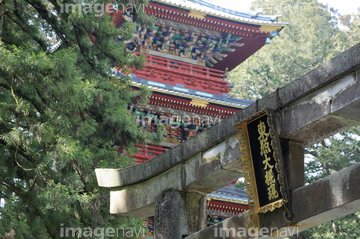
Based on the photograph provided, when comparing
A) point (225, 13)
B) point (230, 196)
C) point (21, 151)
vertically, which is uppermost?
point (225, 13)

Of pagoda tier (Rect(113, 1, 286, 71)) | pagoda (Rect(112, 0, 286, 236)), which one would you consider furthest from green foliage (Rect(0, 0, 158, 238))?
pagoda tier (Rect(113, 1, 286, 71))

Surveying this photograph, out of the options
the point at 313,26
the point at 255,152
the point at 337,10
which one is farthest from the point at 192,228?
the point at 337,10

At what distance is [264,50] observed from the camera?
2839cm

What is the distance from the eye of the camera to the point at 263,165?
13.8ft

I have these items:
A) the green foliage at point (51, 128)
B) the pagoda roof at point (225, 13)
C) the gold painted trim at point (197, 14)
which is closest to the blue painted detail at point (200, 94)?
the gold painted trim at point (197, 14)

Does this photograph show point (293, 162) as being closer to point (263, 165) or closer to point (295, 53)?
point (263, 165)

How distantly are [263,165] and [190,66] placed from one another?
1099 centimetres

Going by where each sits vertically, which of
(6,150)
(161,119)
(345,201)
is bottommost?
(345,201)

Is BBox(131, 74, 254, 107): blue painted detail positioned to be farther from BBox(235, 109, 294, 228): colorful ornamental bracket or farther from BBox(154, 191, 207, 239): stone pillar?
BBox(235, 109, 294, 228): colorful ornamental bracket

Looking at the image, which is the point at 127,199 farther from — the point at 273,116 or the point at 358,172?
the point at 358,172

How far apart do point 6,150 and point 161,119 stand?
6.57m

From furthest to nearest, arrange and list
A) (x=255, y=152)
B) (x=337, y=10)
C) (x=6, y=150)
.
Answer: (x=337, y=10) → (x=6, y=150) → (x=255, y=152)

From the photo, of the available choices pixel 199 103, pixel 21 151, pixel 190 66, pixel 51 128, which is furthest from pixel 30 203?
pixel 190 66

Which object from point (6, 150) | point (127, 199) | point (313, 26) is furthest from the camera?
point (313, 26)
